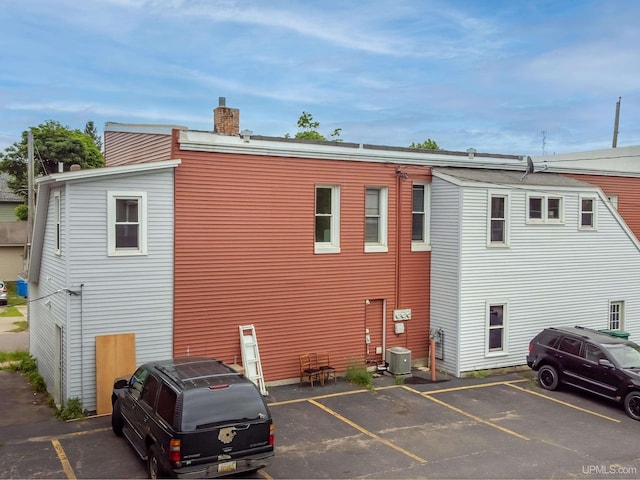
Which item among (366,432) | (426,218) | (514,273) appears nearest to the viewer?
(366,432)

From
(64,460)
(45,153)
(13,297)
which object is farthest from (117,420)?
(45,153)

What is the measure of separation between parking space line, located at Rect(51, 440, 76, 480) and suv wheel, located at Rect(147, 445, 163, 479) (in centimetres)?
138

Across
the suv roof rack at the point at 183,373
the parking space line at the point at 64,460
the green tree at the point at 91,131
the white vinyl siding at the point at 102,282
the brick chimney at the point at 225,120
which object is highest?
the green tree at the point at 91,131

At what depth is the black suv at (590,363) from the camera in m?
13.7

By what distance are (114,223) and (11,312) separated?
20.1 meters

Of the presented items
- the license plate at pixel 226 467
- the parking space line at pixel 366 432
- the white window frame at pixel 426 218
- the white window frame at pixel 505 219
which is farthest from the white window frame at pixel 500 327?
the license plate at pixel 226 467

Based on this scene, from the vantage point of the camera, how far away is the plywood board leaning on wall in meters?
13.1

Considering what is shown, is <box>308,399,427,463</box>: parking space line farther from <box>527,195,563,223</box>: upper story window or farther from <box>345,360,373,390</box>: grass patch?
<box>527,195,563,223</box>: upper story window

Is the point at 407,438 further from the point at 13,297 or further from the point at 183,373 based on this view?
the point at 13,297

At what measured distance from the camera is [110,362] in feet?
43.5

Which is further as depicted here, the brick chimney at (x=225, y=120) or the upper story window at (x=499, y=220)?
the upper story window at (x=499, y=220)

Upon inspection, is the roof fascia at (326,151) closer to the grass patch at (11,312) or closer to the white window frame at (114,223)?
the white window frame at (114,223)

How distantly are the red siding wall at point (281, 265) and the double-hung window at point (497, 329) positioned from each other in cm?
203

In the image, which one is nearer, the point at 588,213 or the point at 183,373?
the point at 183,373
